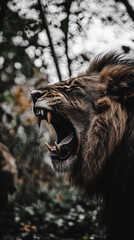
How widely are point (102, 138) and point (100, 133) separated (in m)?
0.04

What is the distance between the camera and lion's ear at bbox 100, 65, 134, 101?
7.18 feet

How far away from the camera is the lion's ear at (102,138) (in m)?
2.12

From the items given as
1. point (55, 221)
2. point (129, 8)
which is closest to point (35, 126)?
point (55, 221)

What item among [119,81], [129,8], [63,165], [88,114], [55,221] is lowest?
[55,221]

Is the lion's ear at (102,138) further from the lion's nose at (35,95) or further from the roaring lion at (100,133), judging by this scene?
the lion's nose at (35,95)

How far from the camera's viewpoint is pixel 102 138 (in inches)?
83.4

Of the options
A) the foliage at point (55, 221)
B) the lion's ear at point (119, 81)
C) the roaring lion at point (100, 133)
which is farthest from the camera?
the foliage at point (55, 221)

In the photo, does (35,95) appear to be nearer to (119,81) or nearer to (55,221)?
(119,81)

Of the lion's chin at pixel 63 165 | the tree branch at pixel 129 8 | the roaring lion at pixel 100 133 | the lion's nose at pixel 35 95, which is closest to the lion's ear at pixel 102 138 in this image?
the roaring lion at pixel 100 133

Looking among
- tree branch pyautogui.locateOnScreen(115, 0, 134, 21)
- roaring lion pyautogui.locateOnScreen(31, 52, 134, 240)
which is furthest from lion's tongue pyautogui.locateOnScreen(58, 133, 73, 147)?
tree branch pyautogui.locateOnScreen(115, 0, 134, 21)

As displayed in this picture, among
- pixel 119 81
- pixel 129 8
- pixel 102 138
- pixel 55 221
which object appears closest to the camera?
pixel 102 138

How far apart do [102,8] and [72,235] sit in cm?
348

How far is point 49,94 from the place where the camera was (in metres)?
2.11

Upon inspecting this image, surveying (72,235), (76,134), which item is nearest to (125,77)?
(76,134)
